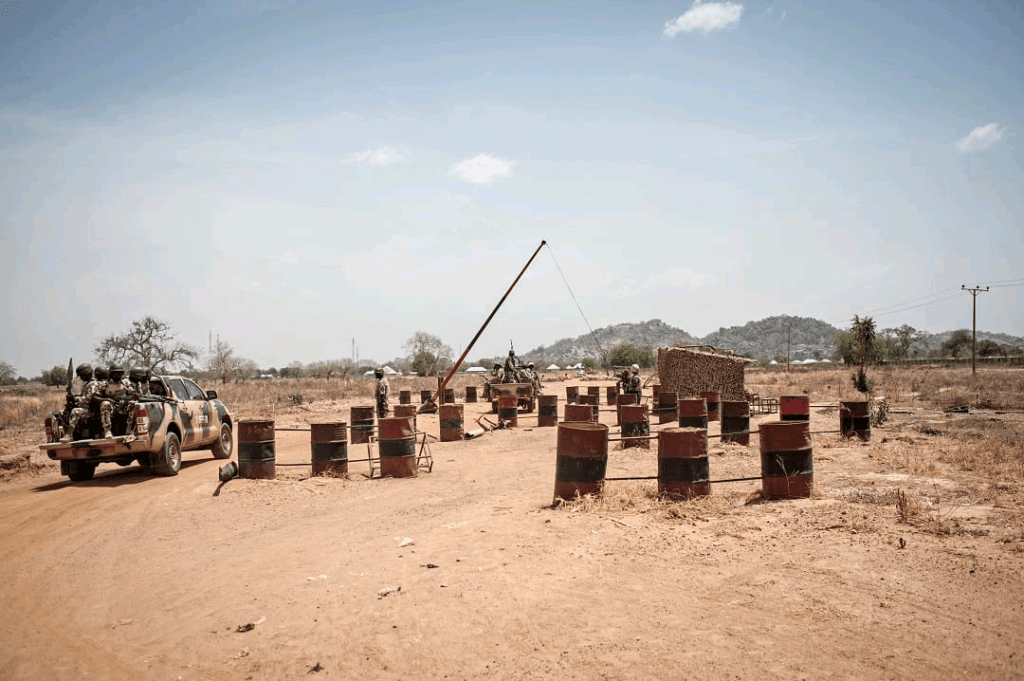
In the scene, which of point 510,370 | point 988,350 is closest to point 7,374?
point 510,370

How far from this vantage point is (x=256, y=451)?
1175 cm

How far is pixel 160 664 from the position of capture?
498 cm

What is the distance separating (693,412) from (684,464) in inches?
300

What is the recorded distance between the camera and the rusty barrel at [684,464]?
27.4 ft

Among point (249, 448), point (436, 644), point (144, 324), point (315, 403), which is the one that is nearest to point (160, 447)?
point (249, 448)

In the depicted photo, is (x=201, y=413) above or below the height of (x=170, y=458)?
above

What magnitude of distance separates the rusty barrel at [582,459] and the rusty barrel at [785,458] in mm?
1920

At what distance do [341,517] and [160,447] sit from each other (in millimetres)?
5502

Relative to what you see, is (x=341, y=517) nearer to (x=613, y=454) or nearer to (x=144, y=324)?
(x=613, y=454)

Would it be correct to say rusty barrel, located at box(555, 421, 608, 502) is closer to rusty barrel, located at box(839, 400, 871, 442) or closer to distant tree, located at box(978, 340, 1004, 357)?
rusty barrel, located at box(839, 400, 871, 442)

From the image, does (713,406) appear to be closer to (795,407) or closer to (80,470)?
(795,407)

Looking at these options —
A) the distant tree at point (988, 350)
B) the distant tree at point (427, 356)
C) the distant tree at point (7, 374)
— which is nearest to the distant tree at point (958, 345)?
the distant tree at point (988, 350)

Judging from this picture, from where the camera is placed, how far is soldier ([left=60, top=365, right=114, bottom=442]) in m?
12.1

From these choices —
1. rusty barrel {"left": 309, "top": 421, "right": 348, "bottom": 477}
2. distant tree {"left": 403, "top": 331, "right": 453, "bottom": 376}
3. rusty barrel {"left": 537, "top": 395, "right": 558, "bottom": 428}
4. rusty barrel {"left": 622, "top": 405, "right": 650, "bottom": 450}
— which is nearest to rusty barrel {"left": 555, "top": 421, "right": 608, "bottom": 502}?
rusty barrel {"left": 309, "top": 421, "right": 348, "bottom": 477}
